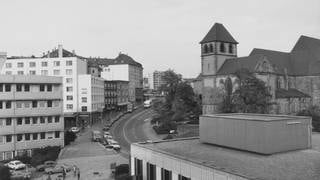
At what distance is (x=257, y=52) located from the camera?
8338cm

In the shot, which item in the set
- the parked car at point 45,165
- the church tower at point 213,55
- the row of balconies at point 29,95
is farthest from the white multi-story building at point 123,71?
the parked car at point 45,165

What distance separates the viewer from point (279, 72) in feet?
265

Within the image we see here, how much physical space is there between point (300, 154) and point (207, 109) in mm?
51674

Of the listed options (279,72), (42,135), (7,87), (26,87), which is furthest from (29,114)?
(279,72)

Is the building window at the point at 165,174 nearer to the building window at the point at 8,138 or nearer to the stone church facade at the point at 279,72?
the building window at the point at 8,138

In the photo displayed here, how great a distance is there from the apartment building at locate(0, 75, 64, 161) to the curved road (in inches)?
457

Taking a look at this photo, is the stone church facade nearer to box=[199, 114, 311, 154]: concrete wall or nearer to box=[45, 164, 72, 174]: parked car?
box=[45, 164, 72, 174]: parked car

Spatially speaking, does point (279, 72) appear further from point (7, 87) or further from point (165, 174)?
point (165, 174)

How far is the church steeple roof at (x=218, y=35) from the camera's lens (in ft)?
264

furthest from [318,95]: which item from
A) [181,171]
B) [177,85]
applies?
[181,171]

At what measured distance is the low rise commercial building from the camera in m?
25.3

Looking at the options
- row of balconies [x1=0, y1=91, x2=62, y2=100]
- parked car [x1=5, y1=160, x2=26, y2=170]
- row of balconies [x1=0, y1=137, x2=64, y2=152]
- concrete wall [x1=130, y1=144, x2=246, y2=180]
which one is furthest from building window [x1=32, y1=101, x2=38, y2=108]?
concrete wall [x1=130, y1=144, x2=246, y2=180]

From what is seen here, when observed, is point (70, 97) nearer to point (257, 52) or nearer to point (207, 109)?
point (207, 109)

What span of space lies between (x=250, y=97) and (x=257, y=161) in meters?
37.9
